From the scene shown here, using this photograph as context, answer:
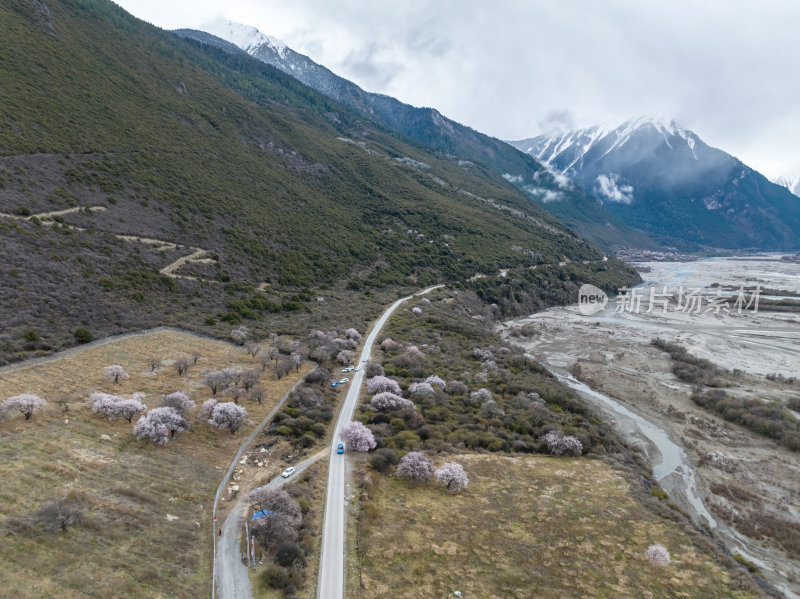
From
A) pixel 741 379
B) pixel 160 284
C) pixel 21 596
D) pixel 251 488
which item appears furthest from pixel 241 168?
pixel 741 379

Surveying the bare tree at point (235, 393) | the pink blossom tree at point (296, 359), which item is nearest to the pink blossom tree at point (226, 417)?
the bare tree at point (235, 393)

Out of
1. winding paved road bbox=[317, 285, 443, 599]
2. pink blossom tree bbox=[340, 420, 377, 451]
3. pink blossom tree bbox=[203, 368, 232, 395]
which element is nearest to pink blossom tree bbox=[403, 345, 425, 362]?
winding paved road bbox=[317, 285, 443, 599]

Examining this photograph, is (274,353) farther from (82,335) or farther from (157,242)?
(157,242)

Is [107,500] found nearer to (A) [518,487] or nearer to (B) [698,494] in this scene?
(A) [518,487]

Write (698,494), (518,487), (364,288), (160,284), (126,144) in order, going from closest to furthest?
(518,487) → (698,494) → (160,284) → (126,144) → (364,288)

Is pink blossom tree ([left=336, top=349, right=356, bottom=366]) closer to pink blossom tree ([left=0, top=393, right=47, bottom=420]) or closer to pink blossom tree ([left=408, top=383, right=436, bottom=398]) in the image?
pink blossom tree ([left=408, top=383, right=436, bottom=398])
